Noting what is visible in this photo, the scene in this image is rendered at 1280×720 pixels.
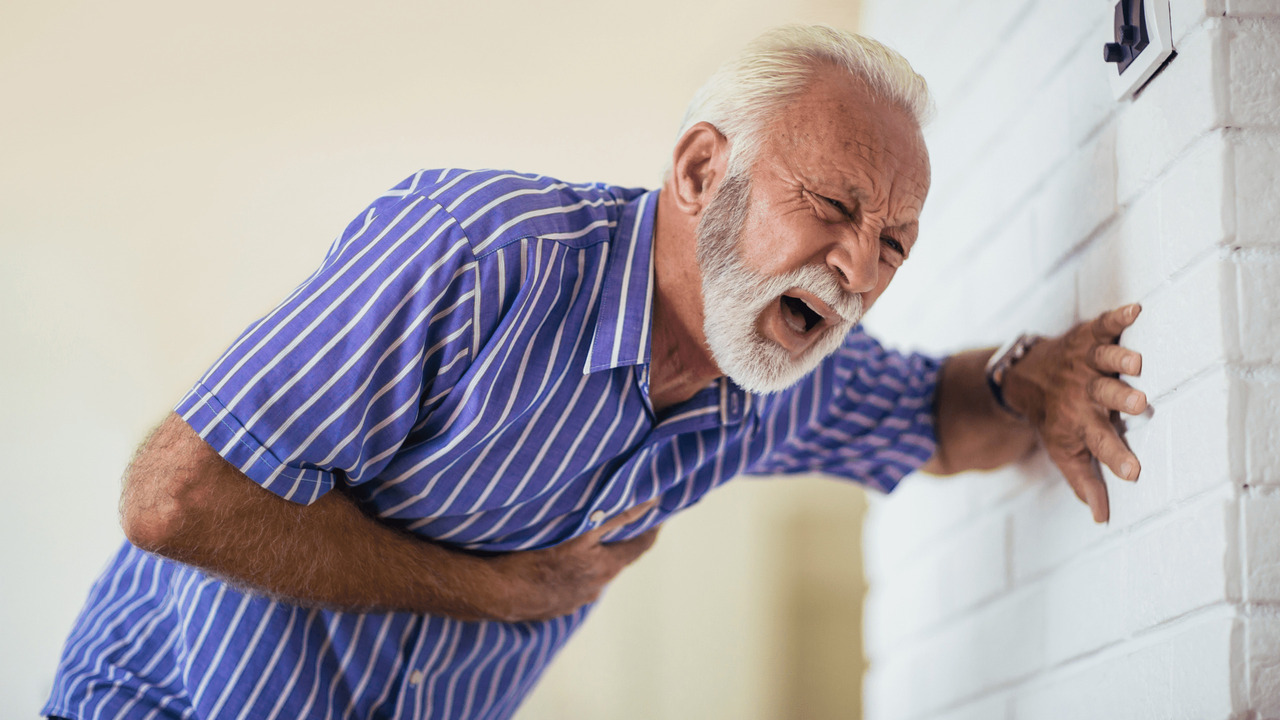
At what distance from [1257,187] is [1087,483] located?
0.33m

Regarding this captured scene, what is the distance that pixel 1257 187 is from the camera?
2.45 feet

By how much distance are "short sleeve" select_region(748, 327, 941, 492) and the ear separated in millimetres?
299

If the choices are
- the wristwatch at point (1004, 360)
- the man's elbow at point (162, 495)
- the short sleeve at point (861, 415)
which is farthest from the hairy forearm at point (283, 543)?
the wristwatch at point (1004, 360)

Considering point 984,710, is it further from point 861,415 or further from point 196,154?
point 196,154

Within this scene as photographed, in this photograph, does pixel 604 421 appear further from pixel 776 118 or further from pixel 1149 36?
pixel 1149 36

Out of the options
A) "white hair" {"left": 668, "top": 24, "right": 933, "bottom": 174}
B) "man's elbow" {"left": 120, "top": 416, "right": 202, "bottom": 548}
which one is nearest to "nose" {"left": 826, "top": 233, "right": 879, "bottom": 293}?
"white hair" {"left": 668, "top": 24, "right": 933, "bottom": 174}

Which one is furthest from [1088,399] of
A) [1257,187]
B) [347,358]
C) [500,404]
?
[347,358]

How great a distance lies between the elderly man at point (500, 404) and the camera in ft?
2.73

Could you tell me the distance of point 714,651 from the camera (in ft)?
6.63

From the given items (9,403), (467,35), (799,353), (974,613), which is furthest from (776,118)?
(9,403)

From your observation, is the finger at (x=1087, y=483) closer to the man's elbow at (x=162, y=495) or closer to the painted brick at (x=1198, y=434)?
the painted brick at (x=1198, y=434)

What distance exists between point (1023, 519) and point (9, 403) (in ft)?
4.81

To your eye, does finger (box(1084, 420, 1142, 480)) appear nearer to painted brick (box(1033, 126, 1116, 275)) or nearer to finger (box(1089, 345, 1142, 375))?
finger (box(1089, 345, 1142, 375))

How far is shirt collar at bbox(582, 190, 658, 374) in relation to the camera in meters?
1.00
